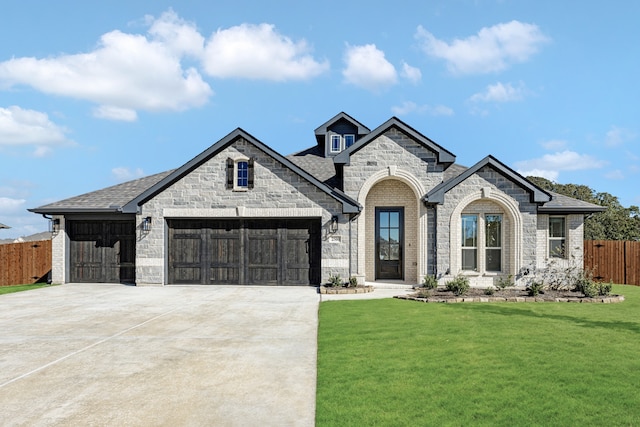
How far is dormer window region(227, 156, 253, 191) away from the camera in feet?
51.0

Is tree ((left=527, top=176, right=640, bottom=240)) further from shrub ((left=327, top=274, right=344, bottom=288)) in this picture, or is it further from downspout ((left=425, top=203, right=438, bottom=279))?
shrub ((left=327, top=274, right=344, bottom=288))

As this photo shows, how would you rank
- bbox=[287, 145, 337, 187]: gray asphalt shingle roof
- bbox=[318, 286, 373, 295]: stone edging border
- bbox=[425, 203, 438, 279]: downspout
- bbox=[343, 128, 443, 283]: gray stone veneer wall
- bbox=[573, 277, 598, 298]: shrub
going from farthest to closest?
bbox=[287, 145, 337, 187]: gray asphalt shingle roof → bbox=[343, 128, 443, 283]: gray stone veneer wall → bbox=[425, 203, 438, 279]: downspout → bbox=[318, 286, 373, 295]: stone edging border → bbox=[573, 277, 598, 298]: shrub

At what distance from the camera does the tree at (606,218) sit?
33.8 metres

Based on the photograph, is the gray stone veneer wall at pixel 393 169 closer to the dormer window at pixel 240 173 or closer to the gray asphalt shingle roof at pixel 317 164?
the gray asphalt shingle roof at pixel 317 164

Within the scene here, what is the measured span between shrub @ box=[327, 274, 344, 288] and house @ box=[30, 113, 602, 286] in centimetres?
26

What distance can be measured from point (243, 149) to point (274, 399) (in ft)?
39.0

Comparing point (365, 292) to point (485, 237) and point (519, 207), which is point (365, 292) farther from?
point (519, 207)

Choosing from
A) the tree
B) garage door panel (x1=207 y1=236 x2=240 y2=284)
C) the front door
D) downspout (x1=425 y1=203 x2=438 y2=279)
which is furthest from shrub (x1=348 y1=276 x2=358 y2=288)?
the tree

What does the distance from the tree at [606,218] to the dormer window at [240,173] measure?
26327 mm

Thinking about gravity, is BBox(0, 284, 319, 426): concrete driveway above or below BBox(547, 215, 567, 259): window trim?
below

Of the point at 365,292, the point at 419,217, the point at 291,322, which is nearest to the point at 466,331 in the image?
the point at 291,322

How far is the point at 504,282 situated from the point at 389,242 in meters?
4.64

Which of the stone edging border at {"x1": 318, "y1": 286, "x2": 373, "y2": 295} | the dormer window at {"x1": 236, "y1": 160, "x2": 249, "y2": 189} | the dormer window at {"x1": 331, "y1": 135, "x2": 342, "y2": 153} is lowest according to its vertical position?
the stone edging border at {"x1": 318, "y1": 286, "x2": 373, "y2": 295}

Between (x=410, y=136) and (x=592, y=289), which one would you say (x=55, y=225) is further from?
(x=592, y=289)
